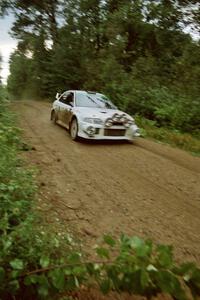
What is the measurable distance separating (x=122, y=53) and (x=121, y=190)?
20396 mm

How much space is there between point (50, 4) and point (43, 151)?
28855 mm

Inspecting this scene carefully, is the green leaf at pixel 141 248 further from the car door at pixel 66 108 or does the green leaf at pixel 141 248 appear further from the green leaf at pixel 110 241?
the car door at pixel 66 108

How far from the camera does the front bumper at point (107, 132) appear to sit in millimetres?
9945

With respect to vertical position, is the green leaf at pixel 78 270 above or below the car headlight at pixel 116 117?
below

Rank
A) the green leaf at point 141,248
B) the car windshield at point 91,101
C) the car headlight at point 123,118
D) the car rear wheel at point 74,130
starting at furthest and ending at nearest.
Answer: the car windshield at point 91,101 < the car rear wheel at point 74,130 < the car headlight at point 123,118 < the green leaf at point 141,248

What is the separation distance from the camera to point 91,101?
11398mm

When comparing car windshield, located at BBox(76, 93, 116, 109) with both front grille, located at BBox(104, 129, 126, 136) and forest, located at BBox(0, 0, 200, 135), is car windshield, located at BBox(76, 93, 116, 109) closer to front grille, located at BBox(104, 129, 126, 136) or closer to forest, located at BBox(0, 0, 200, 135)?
front grille, located at BBox(104, 129, 126, 136)

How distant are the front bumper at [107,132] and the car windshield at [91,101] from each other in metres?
1.31

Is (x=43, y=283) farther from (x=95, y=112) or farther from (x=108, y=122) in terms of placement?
(x=95, y=112)

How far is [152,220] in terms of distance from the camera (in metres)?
5.20

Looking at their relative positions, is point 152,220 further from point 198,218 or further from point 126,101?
point 126,101

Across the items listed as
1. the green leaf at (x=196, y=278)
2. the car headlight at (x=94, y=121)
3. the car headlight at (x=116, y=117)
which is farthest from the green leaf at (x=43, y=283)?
the car headlight at (x=116, y=117)

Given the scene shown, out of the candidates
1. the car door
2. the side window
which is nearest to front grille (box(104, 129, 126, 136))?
the car door

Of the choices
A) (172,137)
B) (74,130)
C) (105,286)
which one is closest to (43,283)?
(105,286)
